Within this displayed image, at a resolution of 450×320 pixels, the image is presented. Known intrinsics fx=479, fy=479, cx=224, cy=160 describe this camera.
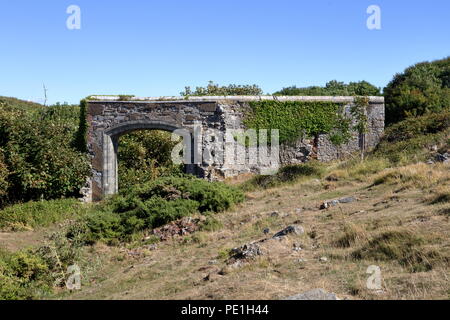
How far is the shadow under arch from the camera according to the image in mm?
16469

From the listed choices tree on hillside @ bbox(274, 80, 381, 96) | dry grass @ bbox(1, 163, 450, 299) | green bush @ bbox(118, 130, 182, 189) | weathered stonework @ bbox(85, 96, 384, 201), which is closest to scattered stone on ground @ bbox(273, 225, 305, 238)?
dry grass @ bbox(1, 163, 450, 299)

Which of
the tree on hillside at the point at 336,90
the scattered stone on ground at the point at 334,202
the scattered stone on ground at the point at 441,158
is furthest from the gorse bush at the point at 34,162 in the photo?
the tree on hillside at the point at 336,90

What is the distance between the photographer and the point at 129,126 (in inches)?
652

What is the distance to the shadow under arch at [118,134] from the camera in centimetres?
1647

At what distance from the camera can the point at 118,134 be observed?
1681 centimetres

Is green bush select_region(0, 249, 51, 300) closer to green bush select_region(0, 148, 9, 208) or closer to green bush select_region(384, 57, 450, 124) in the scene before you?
green bush select_region(0, 148, 9, 208)

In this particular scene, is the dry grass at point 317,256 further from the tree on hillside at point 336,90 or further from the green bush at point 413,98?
the tree on hillside at point 336,90

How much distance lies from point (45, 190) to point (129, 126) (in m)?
3.48

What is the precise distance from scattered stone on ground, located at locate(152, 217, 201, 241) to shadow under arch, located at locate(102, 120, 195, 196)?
19.2 ft

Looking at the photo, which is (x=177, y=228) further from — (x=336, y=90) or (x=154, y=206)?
(x=336, y=90)

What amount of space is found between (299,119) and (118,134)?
6.50 metres

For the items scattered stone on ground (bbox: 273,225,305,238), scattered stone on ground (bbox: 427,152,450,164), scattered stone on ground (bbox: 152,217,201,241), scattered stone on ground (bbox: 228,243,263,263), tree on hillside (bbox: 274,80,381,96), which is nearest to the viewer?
scattered stone on ground (bbox: 228,243,263,263)

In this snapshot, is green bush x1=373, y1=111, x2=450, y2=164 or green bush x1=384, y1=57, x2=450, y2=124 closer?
green bush x1=373, y1=111, x2=450, y2=164
